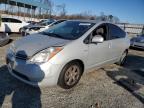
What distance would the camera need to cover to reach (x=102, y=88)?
4.83m

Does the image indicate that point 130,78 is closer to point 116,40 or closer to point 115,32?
point 116,40

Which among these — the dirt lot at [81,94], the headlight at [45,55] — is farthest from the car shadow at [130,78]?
the headlight at [45,55]

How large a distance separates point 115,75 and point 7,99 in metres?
3.45

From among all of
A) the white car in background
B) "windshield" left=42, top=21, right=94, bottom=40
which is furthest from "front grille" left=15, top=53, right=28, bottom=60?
the white car in background

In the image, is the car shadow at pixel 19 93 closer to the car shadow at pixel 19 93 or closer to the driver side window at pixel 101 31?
the car shadow at pixel 19 93

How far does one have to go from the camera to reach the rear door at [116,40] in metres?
5.84

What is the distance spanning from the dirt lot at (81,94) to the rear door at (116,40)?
0.95 meters

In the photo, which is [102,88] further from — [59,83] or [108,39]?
[108,39]

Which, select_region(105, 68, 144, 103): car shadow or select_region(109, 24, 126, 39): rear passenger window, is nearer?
select_region(105, 68, 144, 103): car shadow

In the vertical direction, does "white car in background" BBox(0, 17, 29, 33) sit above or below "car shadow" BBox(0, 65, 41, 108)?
above

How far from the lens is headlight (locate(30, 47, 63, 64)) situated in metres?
3.94

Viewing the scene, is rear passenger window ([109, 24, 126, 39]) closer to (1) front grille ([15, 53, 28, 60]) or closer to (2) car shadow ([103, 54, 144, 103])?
(2) car shadow ([103, 54, 144, 103])

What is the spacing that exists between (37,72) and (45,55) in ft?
1.28

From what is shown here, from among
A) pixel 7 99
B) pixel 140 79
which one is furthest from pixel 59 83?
pixel 140 79
